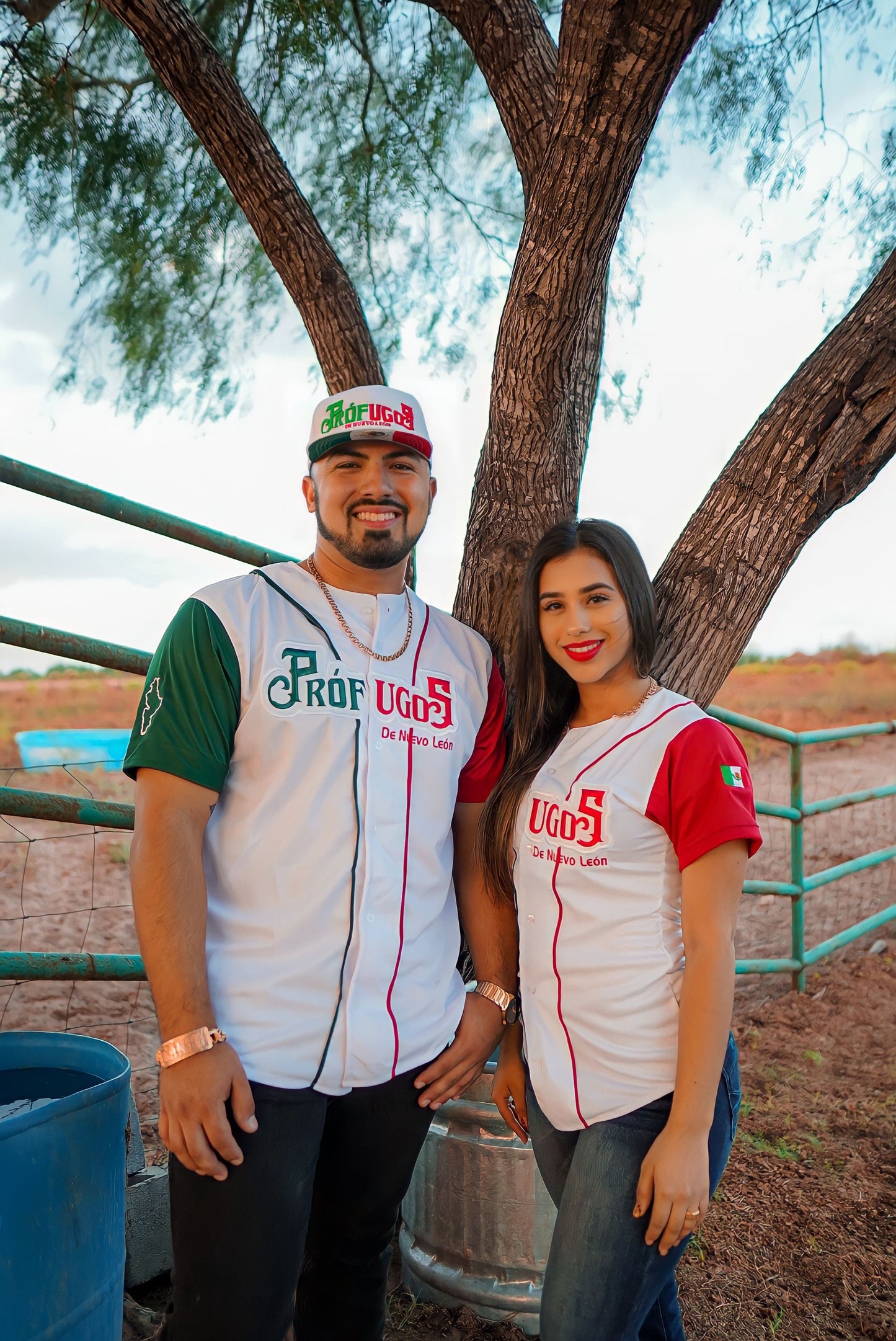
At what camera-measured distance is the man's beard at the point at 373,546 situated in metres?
1.85

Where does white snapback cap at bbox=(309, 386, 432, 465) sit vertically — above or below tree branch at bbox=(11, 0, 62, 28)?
below

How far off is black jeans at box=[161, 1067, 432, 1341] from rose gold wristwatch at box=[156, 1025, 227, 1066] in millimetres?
140

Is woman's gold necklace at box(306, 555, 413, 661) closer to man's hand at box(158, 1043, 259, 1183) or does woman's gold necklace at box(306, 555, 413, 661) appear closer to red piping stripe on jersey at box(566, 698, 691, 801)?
red piping stripe on jersey at box(566, 698, 691, 801)

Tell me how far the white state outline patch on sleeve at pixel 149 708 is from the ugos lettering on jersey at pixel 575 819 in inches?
26.1

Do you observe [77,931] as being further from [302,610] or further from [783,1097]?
[302,610]

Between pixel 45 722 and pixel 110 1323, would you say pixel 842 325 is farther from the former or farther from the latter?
pixel 45 722

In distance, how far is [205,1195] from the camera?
1464 millimetres

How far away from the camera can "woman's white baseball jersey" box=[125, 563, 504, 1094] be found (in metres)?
1.55

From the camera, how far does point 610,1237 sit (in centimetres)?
140

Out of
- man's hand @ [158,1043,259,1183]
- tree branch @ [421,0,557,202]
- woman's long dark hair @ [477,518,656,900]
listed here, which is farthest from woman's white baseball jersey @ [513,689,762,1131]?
tree branch @ [421,0,557,202]

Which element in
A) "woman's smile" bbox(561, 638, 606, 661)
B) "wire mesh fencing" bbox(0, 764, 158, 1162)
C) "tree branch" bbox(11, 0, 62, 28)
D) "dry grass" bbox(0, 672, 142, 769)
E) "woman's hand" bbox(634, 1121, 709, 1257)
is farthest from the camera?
"dry grass" bbox(0, 672, 142, 769)

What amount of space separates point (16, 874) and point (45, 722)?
875 cm

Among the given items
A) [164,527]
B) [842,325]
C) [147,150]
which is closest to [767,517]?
[842,325]

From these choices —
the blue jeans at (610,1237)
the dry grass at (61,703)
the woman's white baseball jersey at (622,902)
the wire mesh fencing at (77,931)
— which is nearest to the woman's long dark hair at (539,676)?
the woman's white baseball jersey at (622,902)
